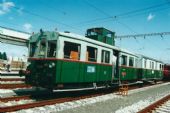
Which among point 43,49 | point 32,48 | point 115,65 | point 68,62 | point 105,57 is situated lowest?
point 68,62

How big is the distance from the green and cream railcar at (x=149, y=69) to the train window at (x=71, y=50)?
12.1m

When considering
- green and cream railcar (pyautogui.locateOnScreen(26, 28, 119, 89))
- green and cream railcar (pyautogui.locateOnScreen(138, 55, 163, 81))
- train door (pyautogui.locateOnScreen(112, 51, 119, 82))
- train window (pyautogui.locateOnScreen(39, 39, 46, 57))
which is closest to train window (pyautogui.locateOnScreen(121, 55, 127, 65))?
train door (pyautogui.locateOnScreen(112, 51, 119, 82))

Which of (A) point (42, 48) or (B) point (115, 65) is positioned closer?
(A) point (42, 48)

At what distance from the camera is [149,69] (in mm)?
27469

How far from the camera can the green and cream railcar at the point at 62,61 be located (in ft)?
38.3

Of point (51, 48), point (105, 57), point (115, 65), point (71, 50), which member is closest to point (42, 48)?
point (51, 48)

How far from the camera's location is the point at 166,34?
1319 inches

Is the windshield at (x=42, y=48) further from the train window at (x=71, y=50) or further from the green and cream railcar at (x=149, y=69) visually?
the green and cream railcar at (x=149, y=69)

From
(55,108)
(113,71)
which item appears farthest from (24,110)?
(113,71)

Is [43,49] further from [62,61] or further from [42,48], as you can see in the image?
[62,61]

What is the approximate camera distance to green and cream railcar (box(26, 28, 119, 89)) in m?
11.7

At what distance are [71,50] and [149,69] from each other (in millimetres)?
17127

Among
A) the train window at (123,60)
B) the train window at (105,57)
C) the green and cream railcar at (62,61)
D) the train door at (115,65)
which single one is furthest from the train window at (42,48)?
the train window at (123,60)

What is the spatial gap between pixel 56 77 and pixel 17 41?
21164 millimetres
